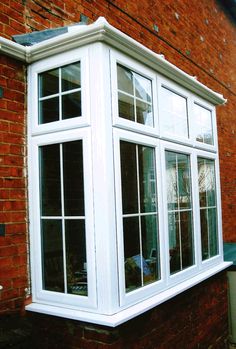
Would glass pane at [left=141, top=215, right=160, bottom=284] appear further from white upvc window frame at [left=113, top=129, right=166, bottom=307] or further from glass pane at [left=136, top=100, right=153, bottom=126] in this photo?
glass pane at [left=136, top=100, right=153, bottom=126]

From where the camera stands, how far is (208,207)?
409cm

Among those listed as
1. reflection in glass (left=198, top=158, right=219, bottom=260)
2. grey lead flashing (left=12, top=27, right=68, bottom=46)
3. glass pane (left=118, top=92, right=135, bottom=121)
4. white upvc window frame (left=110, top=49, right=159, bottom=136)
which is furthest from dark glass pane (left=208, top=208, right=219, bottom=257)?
grey lead flashing (left=12, top=27, right=68, bottom=46)

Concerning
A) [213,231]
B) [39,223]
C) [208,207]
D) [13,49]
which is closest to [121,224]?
[39,223]

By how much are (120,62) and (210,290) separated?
281 centimetres

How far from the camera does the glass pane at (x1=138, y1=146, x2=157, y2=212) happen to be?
9.76ft

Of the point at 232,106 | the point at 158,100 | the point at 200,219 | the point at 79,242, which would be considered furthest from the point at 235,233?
the point at 79,242

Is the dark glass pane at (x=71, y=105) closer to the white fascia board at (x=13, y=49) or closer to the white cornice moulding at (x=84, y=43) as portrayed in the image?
the white cornice moulding at (x=84, y=43)

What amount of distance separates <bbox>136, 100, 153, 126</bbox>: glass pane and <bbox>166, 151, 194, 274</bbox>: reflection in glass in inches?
16.6

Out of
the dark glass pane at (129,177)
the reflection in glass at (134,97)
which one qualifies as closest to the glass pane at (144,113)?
the reflection in glass at (134,97)

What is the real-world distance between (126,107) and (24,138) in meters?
0.89

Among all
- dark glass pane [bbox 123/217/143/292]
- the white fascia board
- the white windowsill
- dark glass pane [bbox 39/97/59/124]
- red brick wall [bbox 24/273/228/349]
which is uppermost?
the white fascia board

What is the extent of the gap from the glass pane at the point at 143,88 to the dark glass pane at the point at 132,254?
1.10m

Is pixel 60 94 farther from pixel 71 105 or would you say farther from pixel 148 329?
pixel 148 329

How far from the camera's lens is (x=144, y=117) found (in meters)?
3.08
